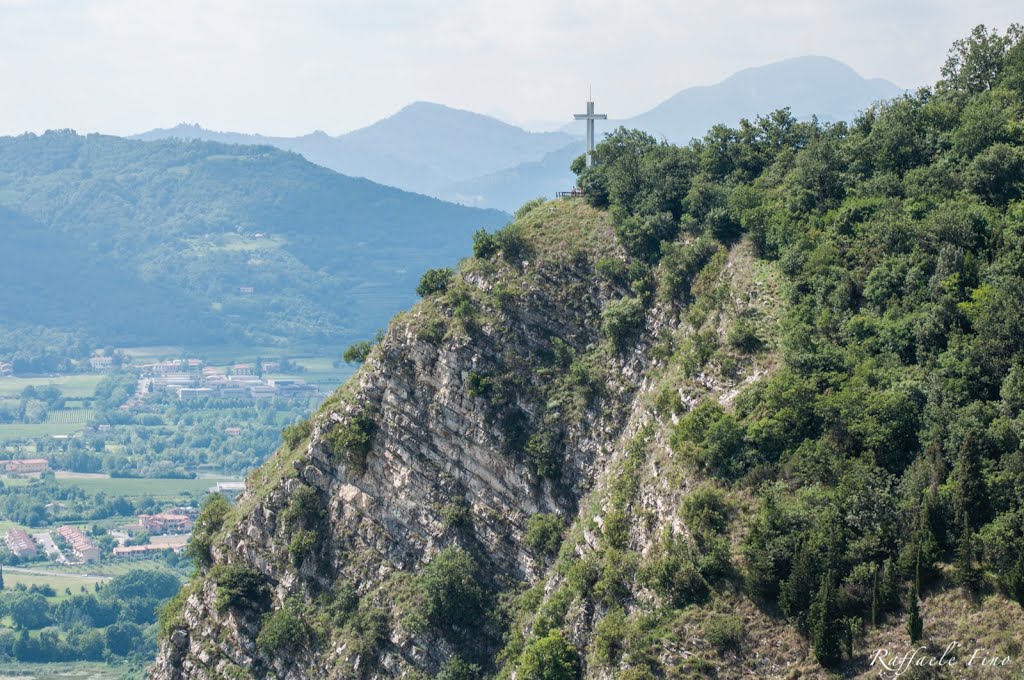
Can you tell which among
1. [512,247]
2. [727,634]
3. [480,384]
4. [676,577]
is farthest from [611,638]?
[512,247]

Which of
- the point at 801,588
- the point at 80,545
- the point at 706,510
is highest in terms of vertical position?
the point at 706,510

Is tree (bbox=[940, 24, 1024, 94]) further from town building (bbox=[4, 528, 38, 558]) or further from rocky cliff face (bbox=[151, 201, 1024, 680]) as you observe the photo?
town building (bbox=[4, 528, 38, 558])

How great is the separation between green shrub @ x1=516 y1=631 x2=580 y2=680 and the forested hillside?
11 centimetres

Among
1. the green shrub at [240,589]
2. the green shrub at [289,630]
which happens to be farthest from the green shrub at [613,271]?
the green shrub at [240,589]

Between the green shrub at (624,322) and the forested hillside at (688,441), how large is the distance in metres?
0.09

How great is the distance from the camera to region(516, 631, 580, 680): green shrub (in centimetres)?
4666

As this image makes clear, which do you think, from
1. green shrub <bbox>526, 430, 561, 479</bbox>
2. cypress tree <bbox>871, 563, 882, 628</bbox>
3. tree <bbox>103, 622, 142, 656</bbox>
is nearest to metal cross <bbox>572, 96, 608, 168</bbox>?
green shrub <bbox>526, 430, 561, 479</bbox>

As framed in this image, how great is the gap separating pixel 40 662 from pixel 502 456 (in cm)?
8168

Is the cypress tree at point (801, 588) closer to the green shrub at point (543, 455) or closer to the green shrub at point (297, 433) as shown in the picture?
the green shrub at point (543, 455)

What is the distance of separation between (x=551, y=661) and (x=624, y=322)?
16.2 m

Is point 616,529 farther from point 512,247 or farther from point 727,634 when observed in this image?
point 512,247

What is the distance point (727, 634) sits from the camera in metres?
41.5

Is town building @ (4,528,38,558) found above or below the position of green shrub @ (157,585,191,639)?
below

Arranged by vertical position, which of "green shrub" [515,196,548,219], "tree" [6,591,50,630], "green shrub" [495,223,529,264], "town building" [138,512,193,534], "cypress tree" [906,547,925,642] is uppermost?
"green shrub" [515,196,548,219]
